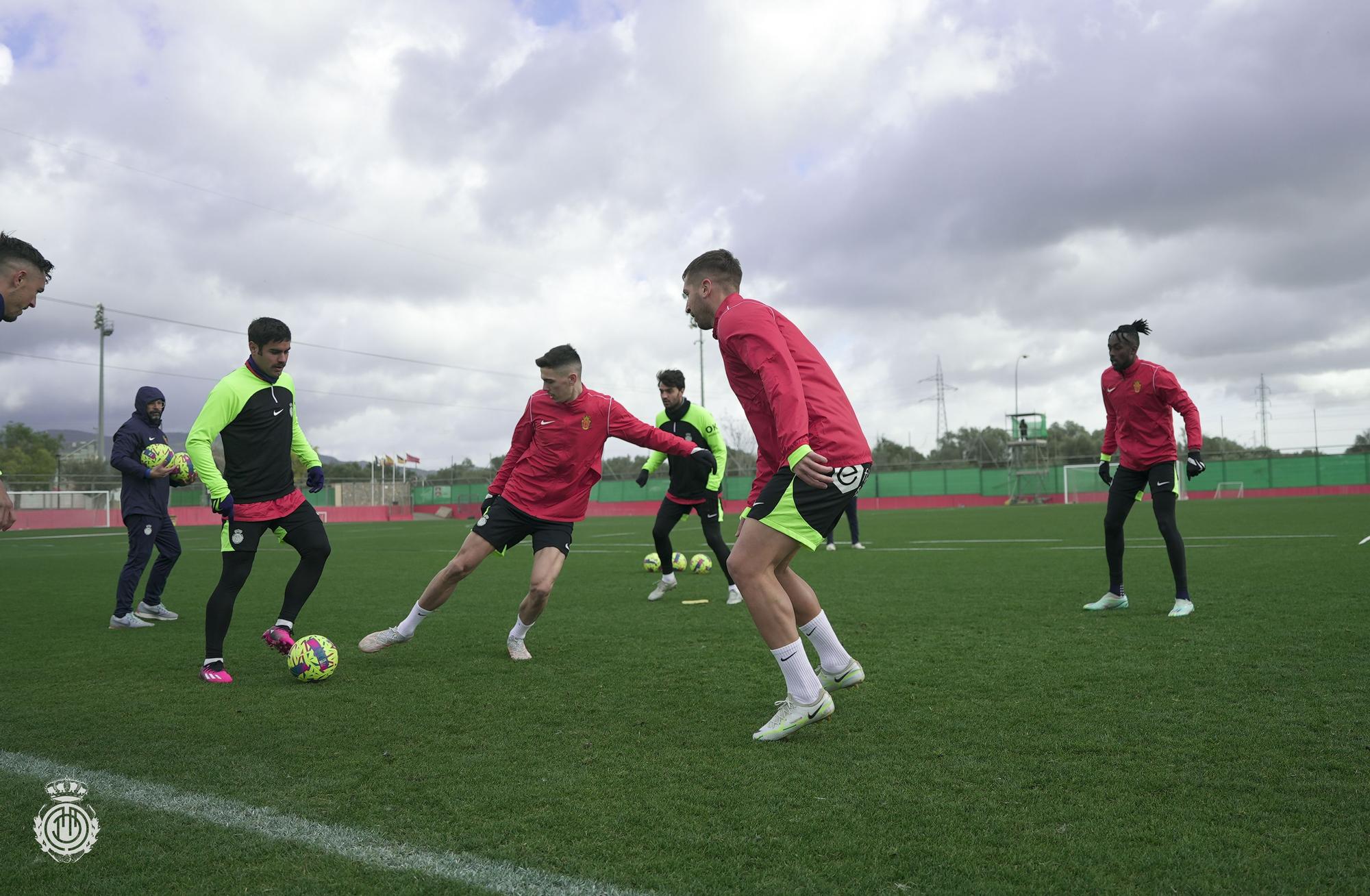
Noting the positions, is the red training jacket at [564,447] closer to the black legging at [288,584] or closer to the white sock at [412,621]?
the white sock at [412,621]

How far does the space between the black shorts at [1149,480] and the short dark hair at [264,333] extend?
6.22 metres

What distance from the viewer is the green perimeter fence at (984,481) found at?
156 ft

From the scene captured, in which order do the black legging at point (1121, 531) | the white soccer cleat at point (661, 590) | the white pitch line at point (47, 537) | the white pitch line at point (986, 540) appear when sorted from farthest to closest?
the white pitch line at point (47, 537) → the white pitch line at point (986, 540) → the white soccer cleat at point (661, 590) → the black legging at point (1121, 531)

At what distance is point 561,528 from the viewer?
602 centimetres

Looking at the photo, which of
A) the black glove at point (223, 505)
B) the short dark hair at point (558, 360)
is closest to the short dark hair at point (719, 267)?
the short dark hair at point (558, 360)

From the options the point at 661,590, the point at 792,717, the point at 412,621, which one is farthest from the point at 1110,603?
the point at 412,621

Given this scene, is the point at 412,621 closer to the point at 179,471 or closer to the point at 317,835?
the point at 317,835

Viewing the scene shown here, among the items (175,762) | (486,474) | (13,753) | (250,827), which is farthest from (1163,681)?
(486,474)

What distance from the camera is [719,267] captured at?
13.9 feet

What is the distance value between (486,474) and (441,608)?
4914 cm

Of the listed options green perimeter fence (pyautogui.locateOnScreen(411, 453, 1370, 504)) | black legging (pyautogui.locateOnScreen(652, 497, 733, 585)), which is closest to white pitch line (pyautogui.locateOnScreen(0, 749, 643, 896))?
black legging (pyautogui.locateOnScreen(652, 497, 733, 585))

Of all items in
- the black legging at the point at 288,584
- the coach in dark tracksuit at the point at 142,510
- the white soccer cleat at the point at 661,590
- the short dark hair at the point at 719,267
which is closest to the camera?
the short dark hair at the point at 719,267

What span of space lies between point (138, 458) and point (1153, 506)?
8.60 meters

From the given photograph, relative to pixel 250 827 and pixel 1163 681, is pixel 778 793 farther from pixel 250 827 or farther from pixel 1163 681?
pixel 1163 681
